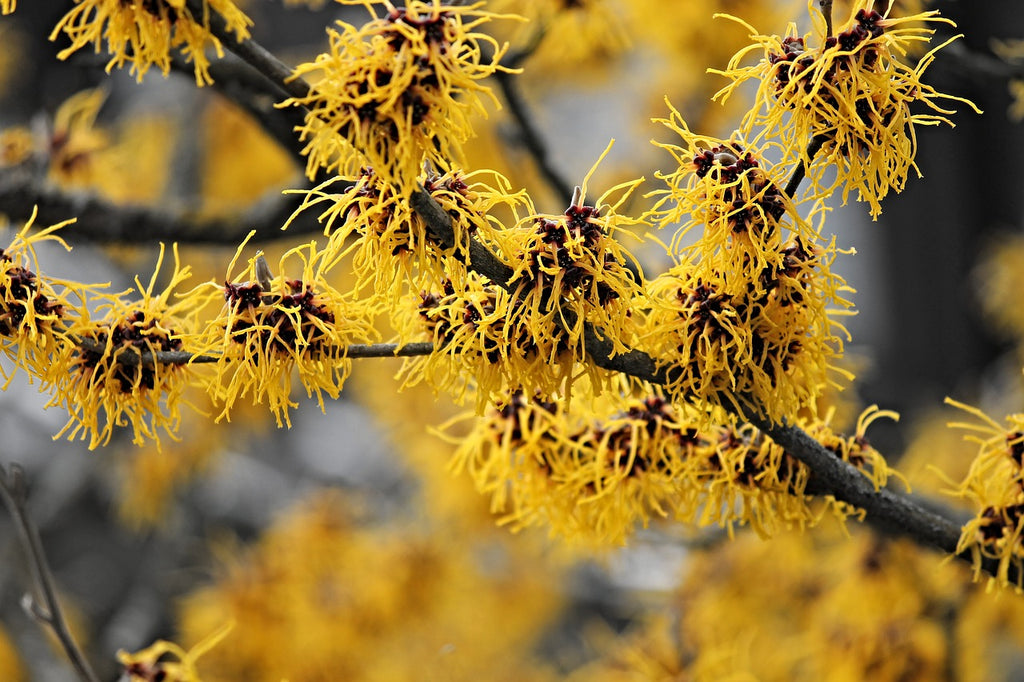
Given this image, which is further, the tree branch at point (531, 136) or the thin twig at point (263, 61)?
the tree branch at point (531, 136)

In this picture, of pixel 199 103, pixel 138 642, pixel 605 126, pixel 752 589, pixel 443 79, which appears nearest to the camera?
pixel 443 79

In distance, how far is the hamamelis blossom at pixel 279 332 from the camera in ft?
2.77

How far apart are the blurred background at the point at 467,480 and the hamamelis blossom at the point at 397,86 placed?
648 mm

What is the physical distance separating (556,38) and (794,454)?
3.70 ft

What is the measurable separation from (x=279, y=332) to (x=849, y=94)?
0.52 meters

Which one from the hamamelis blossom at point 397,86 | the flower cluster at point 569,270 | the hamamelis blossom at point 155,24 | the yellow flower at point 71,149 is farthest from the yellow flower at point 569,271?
the yellow flower at point 71,149

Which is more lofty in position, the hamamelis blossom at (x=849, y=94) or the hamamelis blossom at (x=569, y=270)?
the hamamelis blossom at (x=849, y=94)

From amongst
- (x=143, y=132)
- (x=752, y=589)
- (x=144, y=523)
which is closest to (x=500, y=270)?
(x=752, y=589)

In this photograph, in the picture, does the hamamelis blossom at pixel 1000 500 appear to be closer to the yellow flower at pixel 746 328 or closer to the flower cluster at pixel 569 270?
the yellow flower at pixel 746 328

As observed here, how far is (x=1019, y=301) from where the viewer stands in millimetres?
2822

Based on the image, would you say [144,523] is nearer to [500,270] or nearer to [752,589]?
[752,589]

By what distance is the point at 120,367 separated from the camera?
891 millimetres

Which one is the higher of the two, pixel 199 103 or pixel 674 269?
pixel 674 269

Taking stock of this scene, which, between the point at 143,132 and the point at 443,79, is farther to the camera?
the point at 143,132
